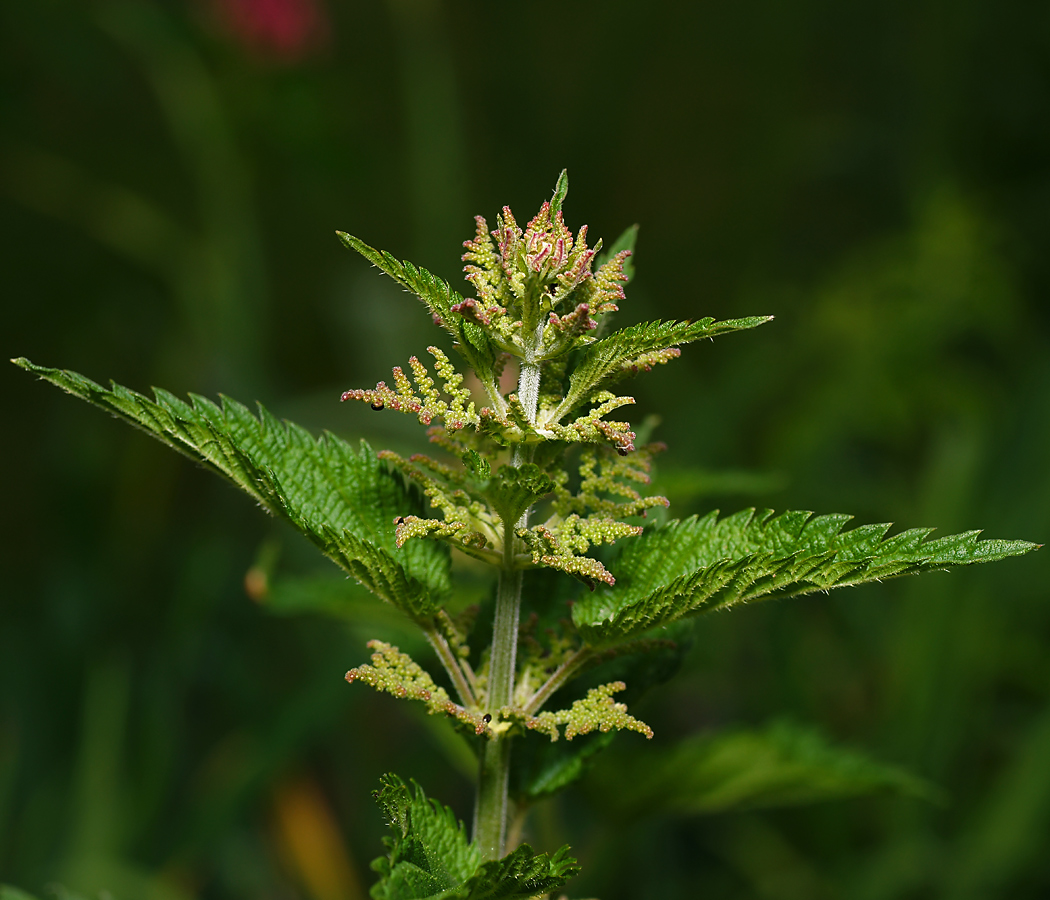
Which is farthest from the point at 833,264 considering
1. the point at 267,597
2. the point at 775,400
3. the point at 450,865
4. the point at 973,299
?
the point at 450,865

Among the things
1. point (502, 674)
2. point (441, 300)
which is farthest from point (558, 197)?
point (502, 674)

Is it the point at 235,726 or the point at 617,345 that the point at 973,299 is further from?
the point at 617,345

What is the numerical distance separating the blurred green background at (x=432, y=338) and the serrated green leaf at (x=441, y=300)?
25 cm

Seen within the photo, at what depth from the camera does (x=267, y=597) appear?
0.63m

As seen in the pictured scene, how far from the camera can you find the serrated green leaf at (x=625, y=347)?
1.09 ft

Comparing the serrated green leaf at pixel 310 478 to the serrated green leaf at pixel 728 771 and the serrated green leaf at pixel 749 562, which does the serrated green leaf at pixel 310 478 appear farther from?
the serrated green leaf at pixel 728 771

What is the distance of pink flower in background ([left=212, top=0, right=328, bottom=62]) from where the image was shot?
1.71 m

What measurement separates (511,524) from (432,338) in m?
1.68

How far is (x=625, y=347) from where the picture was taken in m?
0.35

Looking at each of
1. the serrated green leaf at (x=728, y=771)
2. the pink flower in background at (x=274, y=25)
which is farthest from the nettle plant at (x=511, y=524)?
the pink flower in background at (x=274, y=25)

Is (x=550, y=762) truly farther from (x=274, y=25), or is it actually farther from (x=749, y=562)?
(x=274, y=25)

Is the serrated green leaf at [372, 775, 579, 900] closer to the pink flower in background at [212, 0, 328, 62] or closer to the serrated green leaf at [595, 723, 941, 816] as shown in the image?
the serrated green leaf at [595, 723, 941, 816]

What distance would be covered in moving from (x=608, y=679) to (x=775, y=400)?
2.04 m

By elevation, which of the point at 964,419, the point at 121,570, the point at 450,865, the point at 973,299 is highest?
the point at 973,299
